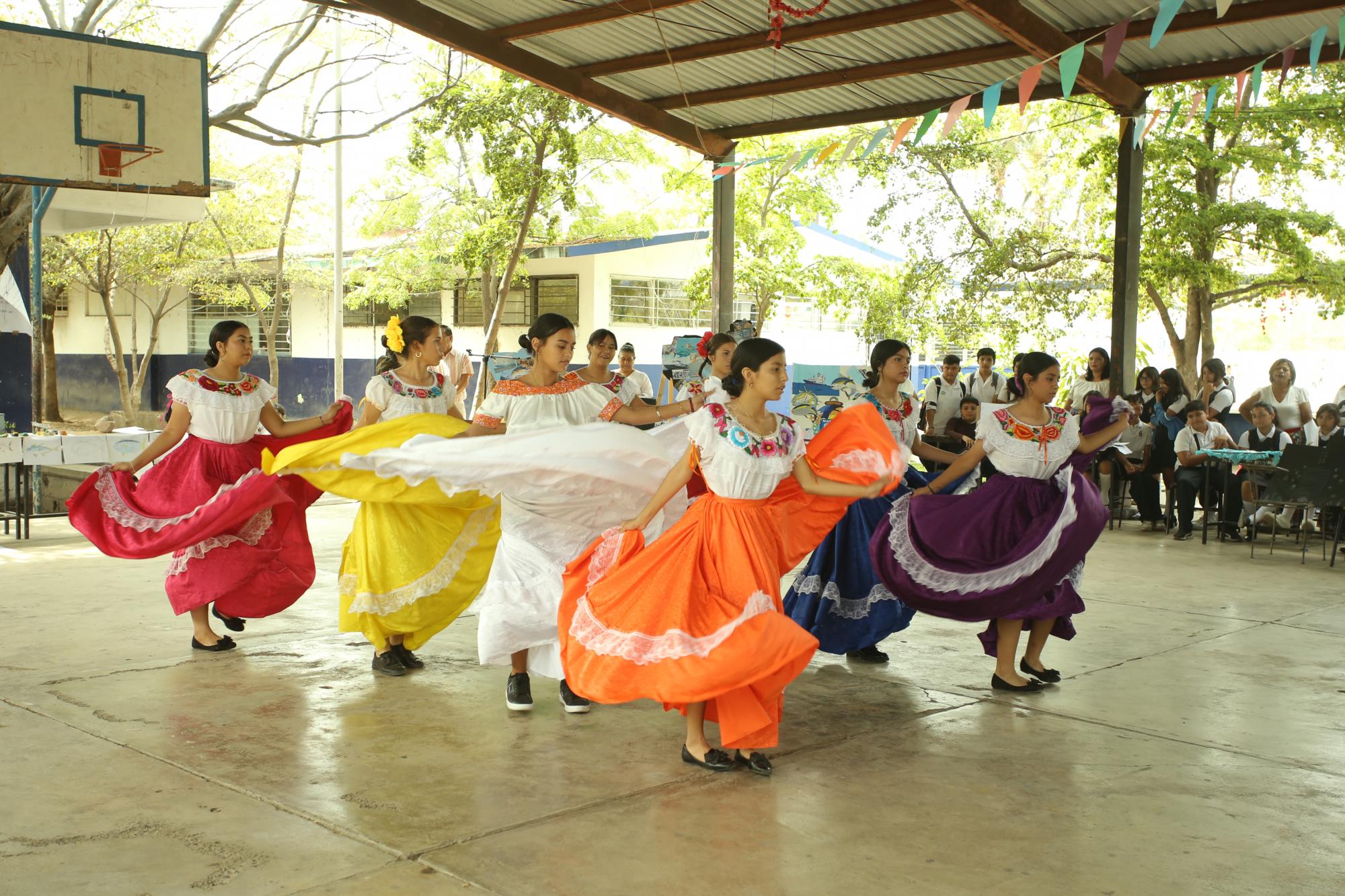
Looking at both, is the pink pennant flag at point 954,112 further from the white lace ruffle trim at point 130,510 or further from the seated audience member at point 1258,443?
the seated audience member at point 1258,443

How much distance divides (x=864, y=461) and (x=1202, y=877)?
1.60m

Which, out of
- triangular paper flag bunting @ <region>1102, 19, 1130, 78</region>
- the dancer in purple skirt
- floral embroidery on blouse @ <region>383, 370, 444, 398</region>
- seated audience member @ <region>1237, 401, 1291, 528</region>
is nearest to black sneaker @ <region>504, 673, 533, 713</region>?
floral embroidery on blouse @ <region>383, 370, 444, 398</region>

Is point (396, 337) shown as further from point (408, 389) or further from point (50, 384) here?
point (50, 384)

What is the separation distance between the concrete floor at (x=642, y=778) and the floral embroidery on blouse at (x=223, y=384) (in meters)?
1.19

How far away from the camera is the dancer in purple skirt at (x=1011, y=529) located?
15.6 feet

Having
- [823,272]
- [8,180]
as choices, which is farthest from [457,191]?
[8,180]

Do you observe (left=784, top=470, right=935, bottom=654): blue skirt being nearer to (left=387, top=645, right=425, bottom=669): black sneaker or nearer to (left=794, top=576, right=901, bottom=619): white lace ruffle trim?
(left=794, top=576, right=901, bottom=619): white lace ruffle trim

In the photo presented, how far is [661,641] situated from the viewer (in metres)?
3.68

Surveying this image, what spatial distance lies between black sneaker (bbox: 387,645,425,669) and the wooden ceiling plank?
20.0ft

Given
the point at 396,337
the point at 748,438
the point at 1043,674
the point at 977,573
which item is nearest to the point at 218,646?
the point at 396,337

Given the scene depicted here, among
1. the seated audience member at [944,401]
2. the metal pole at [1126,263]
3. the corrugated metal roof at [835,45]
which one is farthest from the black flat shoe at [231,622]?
the metal pole at [1126,263]

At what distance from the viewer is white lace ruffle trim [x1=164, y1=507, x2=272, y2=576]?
535cm

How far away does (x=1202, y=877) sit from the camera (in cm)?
308

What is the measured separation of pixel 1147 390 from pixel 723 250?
4515 mm
